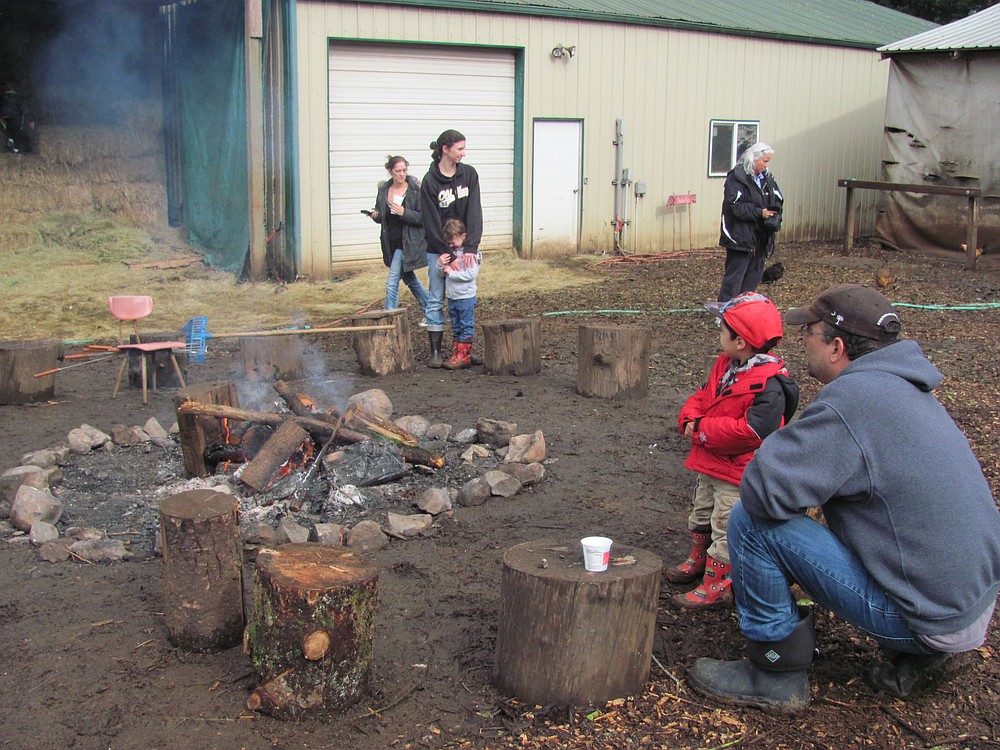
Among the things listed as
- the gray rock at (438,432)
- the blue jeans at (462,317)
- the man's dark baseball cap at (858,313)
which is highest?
the man's dark baseball cap at (858,313)

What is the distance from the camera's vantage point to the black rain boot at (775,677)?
3.40 meters

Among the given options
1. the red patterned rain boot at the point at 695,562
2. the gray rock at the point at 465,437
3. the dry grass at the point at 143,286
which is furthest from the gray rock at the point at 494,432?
the dry grass at the point at 143,286

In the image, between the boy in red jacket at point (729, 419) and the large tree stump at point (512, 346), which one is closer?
the boy in red jacket at point (729, 419)

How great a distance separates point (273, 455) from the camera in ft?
18.2

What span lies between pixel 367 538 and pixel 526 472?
1.22m

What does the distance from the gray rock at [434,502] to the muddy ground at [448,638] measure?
0.33ft

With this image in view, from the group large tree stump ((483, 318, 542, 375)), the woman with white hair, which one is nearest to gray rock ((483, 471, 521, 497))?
large tree stump ((483, 318, 542, 375))

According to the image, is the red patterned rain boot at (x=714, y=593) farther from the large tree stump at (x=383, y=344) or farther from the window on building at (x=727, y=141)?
the window on building at (x=727, y=141)

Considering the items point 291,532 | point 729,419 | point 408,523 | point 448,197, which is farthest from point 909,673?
point 448,197

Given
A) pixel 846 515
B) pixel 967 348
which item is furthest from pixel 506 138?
pixel 846 515

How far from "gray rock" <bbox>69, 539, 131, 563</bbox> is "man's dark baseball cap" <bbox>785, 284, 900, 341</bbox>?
3.35m

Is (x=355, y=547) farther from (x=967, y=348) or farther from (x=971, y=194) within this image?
(x=971, y=194)

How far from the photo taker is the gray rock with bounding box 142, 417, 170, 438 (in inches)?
253

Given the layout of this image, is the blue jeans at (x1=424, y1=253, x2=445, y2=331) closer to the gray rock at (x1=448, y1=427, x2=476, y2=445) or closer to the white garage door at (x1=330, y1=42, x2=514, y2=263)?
the gray rock at (x1=448, y1=427, x2=476, y2=445)
